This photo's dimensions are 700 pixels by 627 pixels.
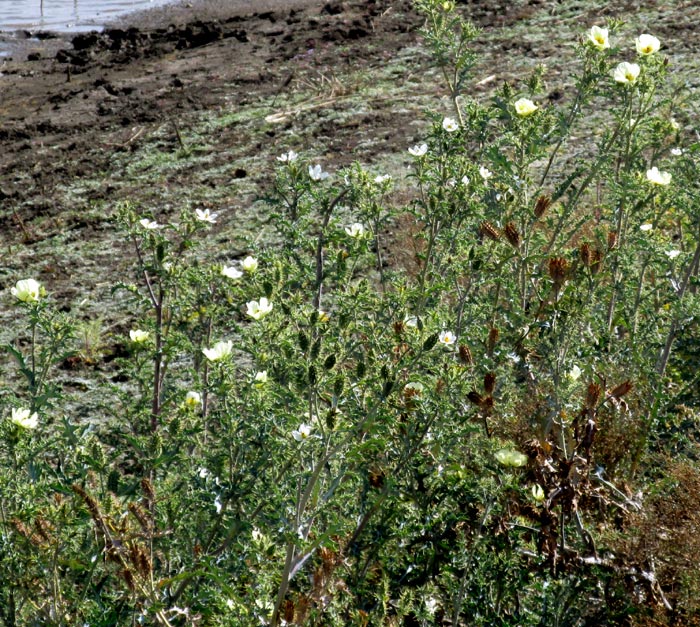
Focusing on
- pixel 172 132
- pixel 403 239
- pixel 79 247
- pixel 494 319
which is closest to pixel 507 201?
pixel 494 319

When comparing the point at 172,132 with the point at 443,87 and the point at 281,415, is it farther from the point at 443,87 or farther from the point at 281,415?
the point at 281,415

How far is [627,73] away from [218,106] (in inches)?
243

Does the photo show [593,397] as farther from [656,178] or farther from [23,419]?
[23,419]

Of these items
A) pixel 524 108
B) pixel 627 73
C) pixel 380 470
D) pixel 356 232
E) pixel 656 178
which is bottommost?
pixel 380 470

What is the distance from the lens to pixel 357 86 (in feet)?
31.7

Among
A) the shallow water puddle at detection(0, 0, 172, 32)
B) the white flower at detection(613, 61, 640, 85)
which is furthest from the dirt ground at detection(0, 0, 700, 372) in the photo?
the white flower at detection(613, 61, 640, 85)

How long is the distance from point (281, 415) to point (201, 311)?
1.37 m

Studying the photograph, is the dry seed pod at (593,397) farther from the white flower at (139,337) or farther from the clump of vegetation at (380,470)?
the white flower at (139,337)

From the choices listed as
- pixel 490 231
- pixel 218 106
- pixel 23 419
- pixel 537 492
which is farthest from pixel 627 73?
pixel 218 106

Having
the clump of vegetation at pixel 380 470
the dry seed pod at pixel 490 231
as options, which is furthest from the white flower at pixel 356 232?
the dry seed pod at pixel 490 231

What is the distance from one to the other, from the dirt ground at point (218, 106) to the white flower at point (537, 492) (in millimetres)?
3607

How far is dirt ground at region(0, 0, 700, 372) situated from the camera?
722cm

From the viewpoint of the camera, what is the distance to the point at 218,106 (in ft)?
31.3

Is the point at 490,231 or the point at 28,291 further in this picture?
the point at 490,231
